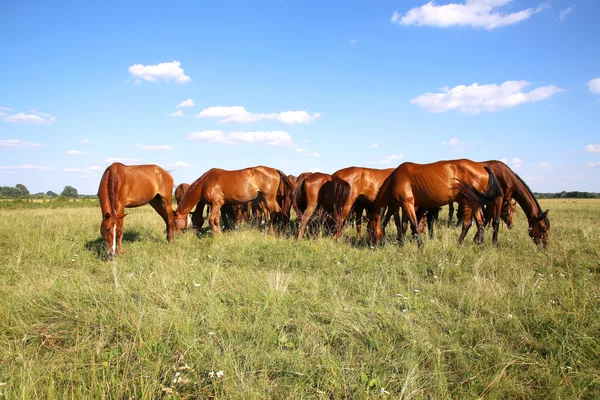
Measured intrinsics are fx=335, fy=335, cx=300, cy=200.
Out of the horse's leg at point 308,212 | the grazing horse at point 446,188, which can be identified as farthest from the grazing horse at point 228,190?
the grazing horse at point 446,188

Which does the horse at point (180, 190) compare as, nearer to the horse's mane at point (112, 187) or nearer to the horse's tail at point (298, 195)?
the horse's tail at point (298, 195)

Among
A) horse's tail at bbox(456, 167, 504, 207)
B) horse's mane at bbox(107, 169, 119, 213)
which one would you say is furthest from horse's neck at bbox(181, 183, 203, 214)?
horse's tail at bbox(456, 167, 504, 207)

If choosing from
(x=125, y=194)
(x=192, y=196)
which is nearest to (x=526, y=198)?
(x=192, y=196)

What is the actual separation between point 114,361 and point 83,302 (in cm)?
150

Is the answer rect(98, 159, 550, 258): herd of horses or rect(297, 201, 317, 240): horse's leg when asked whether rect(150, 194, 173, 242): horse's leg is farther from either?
rect(297, 201, 317, 240): horse's leg

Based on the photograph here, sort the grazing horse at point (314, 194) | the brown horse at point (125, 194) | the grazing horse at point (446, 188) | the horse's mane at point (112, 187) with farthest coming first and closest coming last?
the grazing horse at point (314, 194), the grazing horse at point (446, 188), the horse's mane at point (112, 187), the brown horse at point (125, 194)

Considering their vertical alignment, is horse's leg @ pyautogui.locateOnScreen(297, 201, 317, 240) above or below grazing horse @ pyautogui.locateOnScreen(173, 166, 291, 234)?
→ below

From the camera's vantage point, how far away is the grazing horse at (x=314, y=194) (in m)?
10.1

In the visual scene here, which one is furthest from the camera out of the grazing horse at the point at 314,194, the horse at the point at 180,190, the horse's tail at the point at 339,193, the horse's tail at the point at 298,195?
the horse at the point at 180,190

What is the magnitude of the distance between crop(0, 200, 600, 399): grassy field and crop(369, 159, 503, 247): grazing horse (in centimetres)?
232

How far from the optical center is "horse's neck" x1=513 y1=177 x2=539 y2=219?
8110 mm

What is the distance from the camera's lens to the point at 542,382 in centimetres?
269

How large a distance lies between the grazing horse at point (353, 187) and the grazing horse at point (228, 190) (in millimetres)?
2087

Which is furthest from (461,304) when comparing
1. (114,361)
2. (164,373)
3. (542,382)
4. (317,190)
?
(317,190)
